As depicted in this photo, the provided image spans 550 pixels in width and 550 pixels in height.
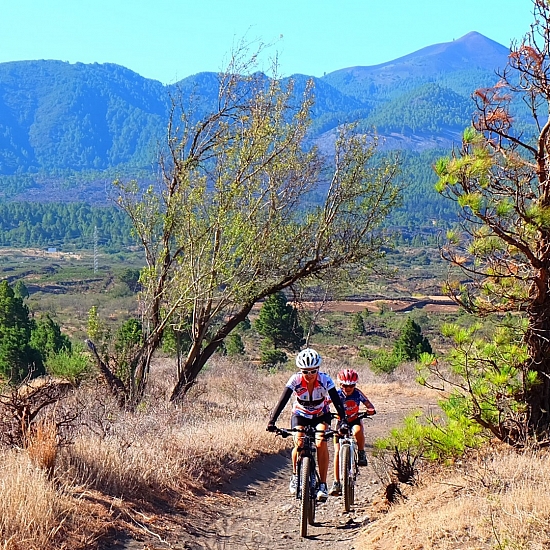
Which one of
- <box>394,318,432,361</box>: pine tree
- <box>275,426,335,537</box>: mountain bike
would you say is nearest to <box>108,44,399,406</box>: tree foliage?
<box>275,426,335,537</box>: mountain bike

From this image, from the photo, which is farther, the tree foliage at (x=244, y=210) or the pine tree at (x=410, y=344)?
the pine tree at (x=410, y=344)

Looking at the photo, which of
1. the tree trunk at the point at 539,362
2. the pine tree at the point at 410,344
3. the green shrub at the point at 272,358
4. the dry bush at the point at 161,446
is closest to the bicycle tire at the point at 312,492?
the dry bush at the point at 161,446

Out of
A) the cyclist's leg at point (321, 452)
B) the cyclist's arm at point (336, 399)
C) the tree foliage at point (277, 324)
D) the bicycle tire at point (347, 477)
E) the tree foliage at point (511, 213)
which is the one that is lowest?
the tree foliage at point (277, 324)

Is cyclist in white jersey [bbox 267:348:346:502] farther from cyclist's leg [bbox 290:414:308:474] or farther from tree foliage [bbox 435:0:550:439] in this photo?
tree foliage [bbox 435:0:550:439]

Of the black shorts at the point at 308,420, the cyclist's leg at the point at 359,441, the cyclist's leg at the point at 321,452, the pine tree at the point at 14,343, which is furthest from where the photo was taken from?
the pine tree at the point at 14,343

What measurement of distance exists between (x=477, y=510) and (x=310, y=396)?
189 cm

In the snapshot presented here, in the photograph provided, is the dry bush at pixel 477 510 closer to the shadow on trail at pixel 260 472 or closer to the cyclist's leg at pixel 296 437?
the cyclist's leg at pixel 296 437

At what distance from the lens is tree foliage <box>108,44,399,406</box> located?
12.6 metres

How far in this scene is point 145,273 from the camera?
1261 centimetres

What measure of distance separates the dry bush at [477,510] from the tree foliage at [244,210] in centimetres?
678

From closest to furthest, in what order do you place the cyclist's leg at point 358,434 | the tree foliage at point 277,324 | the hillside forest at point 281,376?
the hillside forest at point 281,376 → the cyclist's leg at point 358,434 → the tree foliage at point 277,324

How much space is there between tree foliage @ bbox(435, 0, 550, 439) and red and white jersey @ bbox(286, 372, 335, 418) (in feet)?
4.86

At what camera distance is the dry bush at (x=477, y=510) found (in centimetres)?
468

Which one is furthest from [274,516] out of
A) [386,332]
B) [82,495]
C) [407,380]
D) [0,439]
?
[386,332]
